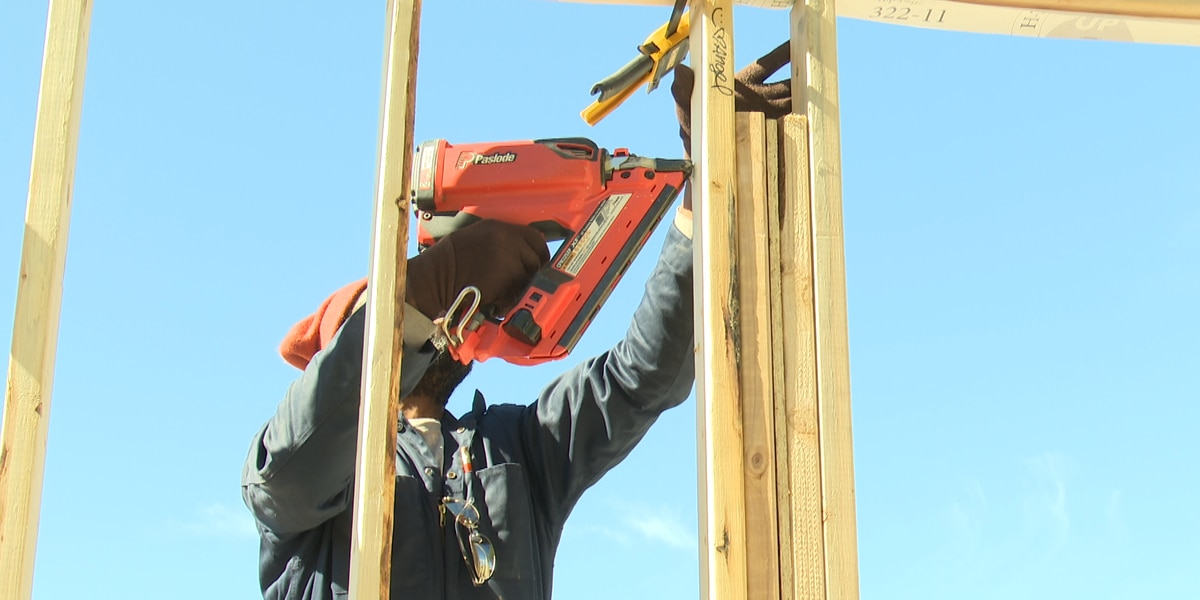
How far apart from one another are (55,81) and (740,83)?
1319mm

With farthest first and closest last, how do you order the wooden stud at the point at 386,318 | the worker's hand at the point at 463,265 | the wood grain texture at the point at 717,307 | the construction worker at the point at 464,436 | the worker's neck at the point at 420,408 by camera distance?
1. the worker's neck at the point at 420,408
2. the worker's hand at the point at 463,265
3. the construction worker at the point at 464,436
4. the wood grain texture at the point at 717,307
5. the wooden stud at the point at 386,318

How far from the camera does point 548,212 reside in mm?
3129

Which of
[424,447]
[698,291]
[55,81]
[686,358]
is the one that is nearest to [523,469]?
[424,447]

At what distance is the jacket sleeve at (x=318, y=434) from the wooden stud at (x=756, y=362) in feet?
2.23

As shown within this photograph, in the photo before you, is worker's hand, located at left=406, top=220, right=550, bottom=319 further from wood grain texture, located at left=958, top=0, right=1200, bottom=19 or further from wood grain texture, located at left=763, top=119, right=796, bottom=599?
wood grain texture, located at left=958, top=0, right=1200, bottom=19

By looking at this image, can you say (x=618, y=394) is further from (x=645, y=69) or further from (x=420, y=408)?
(x=645, y=69)

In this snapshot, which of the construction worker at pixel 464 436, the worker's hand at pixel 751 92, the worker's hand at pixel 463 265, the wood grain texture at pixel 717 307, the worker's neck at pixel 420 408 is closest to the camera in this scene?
the wood grain texture at pixel 717 307

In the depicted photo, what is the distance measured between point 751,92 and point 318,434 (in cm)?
118

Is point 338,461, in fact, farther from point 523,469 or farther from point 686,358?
point 686,358

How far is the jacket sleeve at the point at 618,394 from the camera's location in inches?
122

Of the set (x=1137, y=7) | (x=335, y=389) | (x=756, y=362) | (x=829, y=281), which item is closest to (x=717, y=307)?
(x=756, y=362)

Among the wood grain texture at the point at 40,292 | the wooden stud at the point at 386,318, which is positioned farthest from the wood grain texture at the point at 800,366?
the wood grain texture at the point at 40,292

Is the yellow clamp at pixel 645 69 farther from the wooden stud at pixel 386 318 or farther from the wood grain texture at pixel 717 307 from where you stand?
the wooden stud at pixel 386 318

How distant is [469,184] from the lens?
304cm
